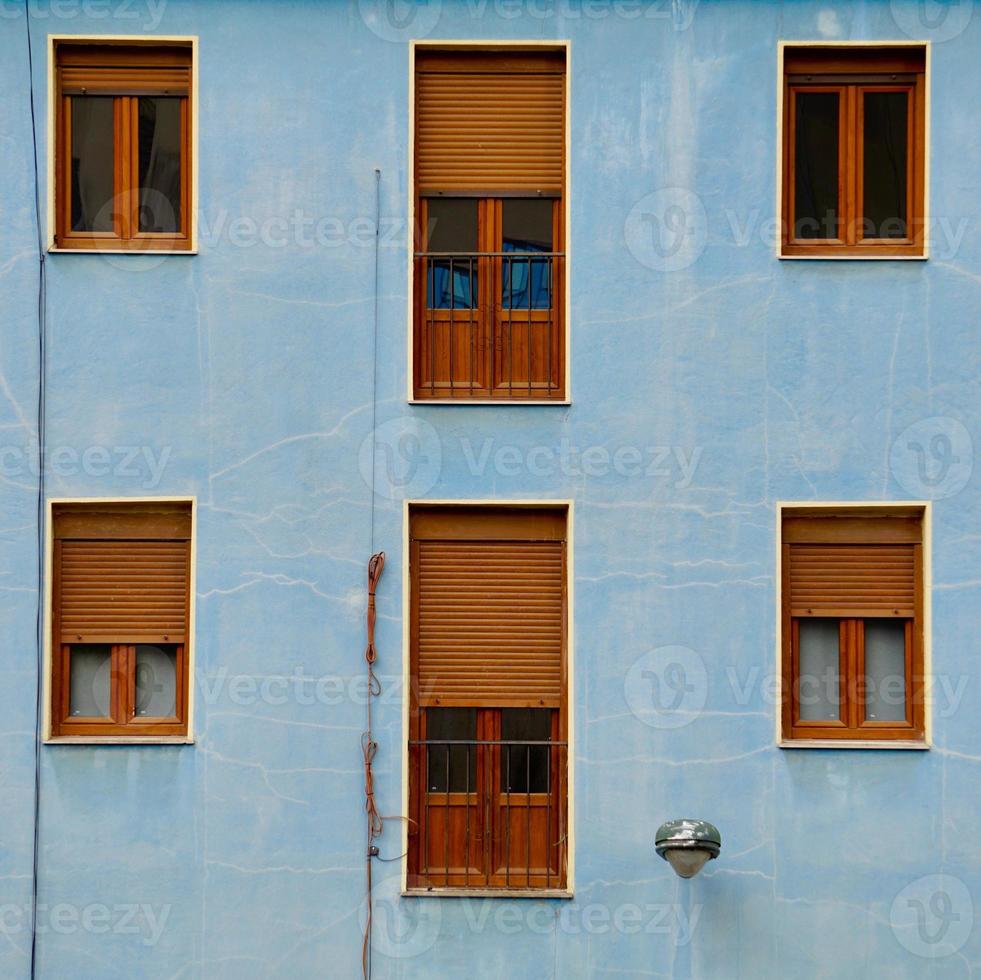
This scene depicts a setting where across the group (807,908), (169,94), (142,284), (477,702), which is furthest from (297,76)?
(807,908)

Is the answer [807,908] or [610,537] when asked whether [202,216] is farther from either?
[807,908]

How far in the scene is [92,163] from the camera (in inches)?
440

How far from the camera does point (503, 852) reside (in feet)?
34.9

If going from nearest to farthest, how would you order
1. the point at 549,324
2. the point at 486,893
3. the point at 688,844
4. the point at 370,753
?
the point at 688,844, the point at 486,893, the point at 370,753, the point at 549,324

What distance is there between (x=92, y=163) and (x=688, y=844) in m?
5.98

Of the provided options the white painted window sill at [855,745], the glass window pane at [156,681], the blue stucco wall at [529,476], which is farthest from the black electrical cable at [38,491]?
the white painted window sill at [855,745]

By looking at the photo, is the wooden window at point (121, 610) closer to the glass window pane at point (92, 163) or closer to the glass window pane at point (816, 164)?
the glass window pane at point (92, 163)

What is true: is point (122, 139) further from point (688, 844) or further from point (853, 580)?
point (688, 844)

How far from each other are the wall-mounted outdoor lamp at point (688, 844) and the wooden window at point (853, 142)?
3.95 meters

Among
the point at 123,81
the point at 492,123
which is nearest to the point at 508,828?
the point at 492,123

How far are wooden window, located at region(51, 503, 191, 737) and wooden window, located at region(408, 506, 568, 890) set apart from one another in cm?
157

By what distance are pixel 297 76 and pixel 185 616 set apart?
366 centimetres

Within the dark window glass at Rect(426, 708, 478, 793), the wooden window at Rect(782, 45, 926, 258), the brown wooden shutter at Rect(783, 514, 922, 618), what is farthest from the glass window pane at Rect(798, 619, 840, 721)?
the wooden window at Rect(782, 45, 926, 258)

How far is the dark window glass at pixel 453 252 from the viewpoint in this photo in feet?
36.2
